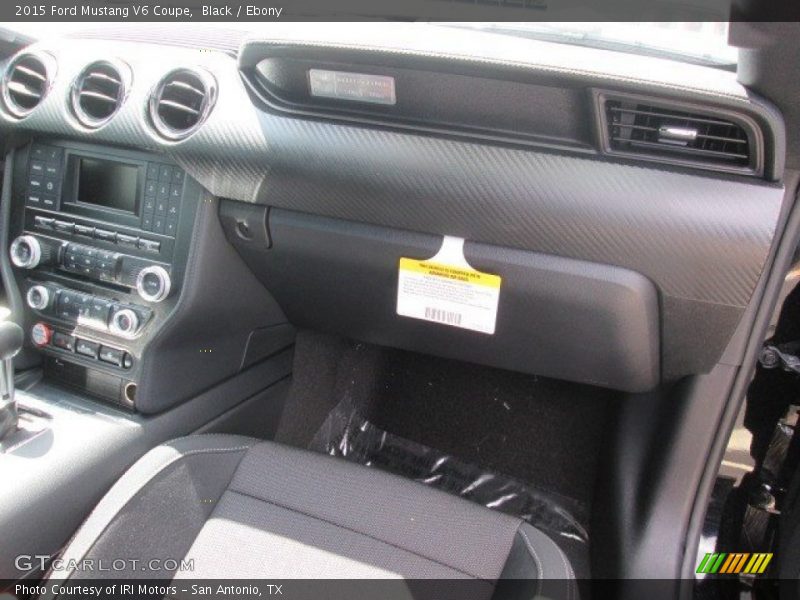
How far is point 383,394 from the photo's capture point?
182 cm

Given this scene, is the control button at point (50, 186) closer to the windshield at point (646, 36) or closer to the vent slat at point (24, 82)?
the vent slat at point (24, 82)

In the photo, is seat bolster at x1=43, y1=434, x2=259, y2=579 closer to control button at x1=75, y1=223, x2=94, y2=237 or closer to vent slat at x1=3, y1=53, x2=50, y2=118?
control button at x1=75, y1=223, x2=94, y2=237

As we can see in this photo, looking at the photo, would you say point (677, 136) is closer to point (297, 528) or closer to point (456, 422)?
point (297, 528)

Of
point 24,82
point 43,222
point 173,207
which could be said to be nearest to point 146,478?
point 173,207

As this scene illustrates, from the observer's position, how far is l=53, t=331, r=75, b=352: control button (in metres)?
1.32

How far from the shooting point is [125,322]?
1254mm

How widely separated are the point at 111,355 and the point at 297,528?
51cm

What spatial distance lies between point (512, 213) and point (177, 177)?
0.60 m

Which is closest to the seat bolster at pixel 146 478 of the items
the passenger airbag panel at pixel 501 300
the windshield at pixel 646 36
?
the passenger airbag panel at pixel 501 300

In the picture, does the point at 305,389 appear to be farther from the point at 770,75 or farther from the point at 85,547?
the point at 770,75

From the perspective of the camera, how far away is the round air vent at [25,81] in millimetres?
1299

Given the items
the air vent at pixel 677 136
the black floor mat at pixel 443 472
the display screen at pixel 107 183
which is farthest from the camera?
the black floor mat at pixel 443 472

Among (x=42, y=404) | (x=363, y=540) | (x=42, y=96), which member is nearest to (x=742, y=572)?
(x=363, y=540)

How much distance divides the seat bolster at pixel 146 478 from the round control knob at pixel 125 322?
0.23 m
